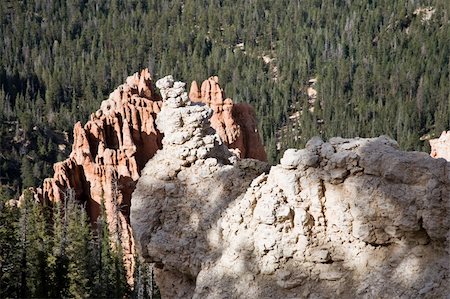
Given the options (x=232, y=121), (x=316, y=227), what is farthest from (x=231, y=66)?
(x=316, y=227)

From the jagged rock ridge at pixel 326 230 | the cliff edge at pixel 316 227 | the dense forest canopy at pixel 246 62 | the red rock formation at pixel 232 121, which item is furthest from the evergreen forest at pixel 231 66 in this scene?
the jagged rock ridge at pixel 326 230

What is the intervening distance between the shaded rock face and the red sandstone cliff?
86.8 feet

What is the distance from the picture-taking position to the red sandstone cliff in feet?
123

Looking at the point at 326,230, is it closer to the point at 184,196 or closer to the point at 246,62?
the point at 184,196

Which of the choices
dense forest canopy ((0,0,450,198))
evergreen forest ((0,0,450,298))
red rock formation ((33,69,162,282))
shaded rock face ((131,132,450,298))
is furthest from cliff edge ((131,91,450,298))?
dense forest canopy ((0,0,450,198))

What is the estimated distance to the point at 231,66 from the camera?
104125 mm

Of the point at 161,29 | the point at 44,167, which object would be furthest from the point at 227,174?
the point at 161,29

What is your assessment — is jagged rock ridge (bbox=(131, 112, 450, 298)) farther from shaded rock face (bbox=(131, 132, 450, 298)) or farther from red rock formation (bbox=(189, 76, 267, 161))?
red rock formation (bbox=(189, 76, 267, 161))

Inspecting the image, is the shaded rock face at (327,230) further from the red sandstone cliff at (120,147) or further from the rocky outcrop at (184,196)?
the red sandstone cliff at (120,147)

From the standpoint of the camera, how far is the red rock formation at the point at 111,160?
120ft

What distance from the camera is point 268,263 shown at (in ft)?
24.5

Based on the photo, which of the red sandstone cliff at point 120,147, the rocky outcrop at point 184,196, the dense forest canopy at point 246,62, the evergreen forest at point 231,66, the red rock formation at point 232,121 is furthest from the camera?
the dense forest canopy at point 246,62

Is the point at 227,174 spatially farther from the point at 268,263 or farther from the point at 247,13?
the point at 247,13

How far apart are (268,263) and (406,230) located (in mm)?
1588
